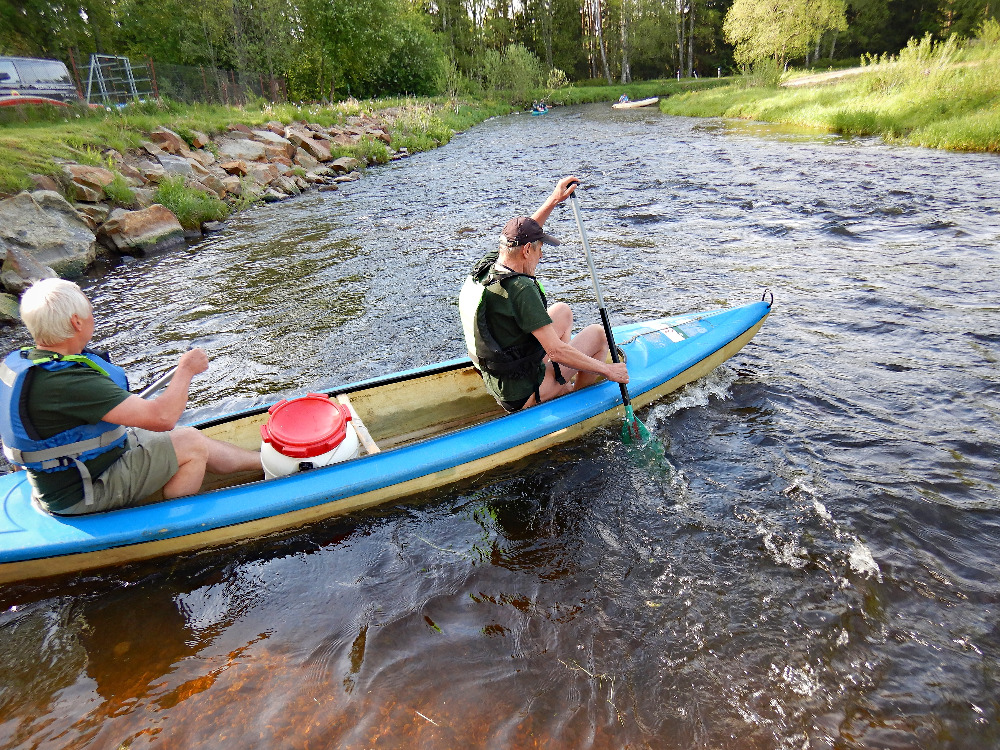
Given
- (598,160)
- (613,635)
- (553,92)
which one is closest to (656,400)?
(613,635)

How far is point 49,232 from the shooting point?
362 inches

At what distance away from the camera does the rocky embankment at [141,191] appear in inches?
349

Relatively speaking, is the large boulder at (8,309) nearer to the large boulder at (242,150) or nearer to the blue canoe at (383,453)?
the blue canoe at (383,453)

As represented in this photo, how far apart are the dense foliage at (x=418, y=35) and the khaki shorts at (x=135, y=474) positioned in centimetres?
3032

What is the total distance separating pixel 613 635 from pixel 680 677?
366 millimetres

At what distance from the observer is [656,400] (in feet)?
16.4

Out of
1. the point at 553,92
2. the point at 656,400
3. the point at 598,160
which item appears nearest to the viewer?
the point at 656,400

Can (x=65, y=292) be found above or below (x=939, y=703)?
above

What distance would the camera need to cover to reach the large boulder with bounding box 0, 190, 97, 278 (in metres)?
8.81

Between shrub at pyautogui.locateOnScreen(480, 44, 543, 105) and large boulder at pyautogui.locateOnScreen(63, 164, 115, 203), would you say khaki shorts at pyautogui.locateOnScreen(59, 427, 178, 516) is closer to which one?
large boulder at pyautogui.locateOnScreen(63, 164, 115, 203)

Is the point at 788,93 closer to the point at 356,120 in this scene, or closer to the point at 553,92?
the point at 356,120

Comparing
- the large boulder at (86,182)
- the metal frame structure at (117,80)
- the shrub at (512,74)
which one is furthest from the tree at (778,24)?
the large boulder at (86,182)

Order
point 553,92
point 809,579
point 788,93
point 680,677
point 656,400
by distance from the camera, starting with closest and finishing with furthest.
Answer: point 680,677
point 809,579
point 656,400
point 788,93
point 553,92

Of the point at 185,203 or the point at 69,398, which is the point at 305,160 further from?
the point at 69,398
